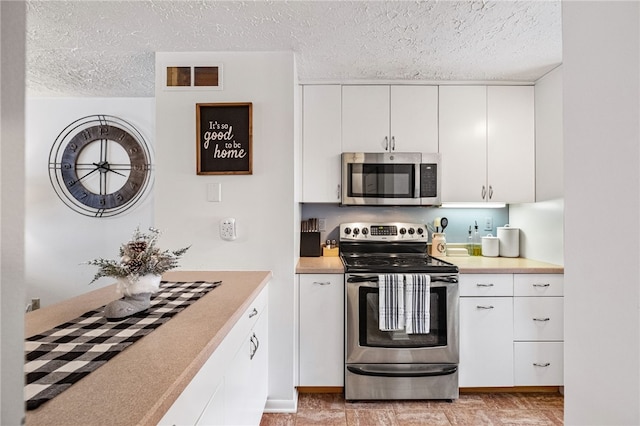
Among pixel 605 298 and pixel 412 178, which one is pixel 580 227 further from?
pixel 412 178

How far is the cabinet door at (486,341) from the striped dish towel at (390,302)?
454 mm

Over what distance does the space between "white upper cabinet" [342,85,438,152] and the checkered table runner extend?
188 centimetres

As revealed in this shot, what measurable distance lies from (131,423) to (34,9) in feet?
6.92

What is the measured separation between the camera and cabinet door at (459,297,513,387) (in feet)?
8.30

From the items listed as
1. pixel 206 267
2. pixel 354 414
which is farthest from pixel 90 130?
pixel 354 414

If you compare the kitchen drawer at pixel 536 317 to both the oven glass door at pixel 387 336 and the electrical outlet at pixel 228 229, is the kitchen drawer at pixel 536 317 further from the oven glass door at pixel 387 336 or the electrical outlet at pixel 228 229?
the electrical outlet at pixel 228 229

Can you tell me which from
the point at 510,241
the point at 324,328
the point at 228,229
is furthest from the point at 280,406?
the point at 510,241

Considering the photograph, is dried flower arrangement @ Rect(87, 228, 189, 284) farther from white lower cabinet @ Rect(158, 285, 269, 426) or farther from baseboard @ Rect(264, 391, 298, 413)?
baseboard @ Rect(264, 391, 298, 413)

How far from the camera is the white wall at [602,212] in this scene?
584 millimetres

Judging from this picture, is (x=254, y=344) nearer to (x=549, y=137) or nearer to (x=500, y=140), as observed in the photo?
(x=500, y=140)

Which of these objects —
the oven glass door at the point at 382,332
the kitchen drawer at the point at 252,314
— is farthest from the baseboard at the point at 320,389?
the kitchen drawer at the point at 252,314

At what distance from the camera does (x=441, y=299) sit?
249cm

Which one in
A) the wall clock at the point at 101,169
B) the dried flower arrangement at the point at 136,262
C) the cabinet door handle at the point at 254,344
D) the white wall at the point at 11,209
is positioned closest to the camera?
the white wall at the point at 11,209

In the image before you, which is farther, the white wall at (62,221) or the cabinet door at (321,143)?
the white wall at (62,221)
